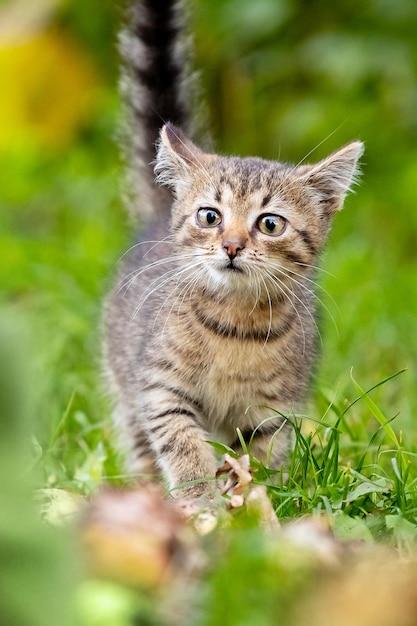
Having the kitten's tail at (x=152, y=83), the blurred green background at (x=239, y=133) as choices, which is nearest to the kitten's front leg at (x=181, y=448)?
the kitten's tail at (x=152, y=83)

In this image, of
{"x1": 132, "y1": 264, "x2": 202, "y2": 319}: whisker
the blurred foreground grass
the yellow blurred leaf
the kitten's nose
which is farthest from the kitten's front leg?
the yellow blurred leaf

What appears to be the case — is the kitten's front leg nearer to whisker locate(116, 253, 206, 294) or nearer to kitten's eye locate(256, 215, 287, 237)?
whisker locate(116, 253, 206, 294)

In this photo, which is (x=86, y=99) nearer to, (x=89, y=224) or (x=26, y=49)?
(x=26, y=49)

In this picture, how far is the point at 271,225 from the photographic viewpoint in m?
3.76

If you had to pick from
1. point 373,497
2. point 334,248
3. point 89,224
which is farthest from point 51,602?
point 89,224

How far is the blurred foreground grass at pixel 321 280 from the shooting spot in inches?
79.4

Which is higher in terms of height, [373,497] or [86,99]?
[86,99]

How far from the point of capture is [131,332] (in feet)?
14.1

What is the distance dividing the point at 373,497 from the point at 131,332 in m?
1.51

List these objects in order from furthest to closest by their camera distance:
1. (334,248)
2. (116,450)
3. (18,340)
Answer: (334,248) → (116,450) → (18,340)

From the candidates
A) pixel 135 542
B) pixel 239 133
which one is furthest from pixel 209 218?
pixel 239 133

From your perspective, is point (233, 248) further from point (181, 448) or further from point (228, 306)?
point (181, 448)

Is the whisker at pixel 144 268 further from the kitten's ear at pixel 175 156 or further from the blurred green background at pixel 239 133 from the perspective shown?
the blurred green background at pixel 239 133

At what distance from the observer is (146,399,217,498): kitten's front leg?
3506mm
